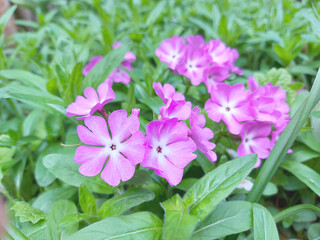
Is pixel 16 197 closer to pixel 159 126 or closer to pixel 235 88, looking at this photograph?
pixel 159 126

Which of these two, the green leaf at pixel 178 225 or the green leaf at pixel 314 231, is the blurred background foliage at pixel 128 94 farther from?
the green leaf at pixel 178 225

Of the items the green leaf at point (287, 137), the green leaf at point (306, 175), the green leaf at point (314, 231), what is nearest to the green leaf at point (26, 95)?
the green leaf at point (287, 137)

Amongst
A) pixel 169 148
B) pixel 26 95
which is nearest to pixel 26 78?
pixel 26 95

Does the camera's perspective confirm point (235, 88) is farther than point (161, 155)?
Yes

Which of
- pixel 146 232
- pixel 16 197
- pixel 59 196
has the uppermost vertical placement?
pixel 146 232

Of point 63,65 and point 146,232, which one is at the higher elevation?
point 63,65

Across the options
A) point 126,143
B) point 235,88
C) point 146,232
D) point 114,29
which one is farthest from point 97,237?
point 114,29

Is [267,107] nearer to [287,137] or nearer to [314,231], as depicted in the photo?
[287,137]

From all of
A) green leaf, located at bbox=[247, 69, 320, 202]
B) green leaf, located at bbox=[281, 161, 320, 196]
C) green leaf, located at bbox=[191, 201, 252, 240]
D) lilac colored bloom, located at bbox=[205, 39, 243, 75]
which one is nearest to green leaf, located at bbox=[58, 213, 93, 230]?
green leaf, located at bbox=[191, 201, 252, 240]
